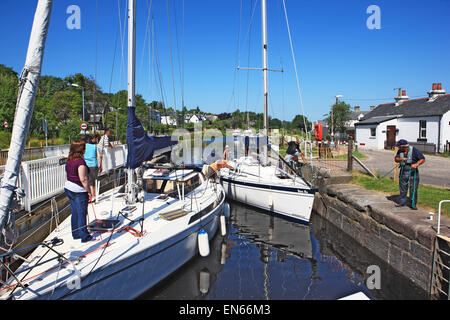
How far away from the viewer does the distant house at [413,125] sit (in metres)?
20.7

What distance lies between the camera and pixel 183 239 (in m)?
6.68

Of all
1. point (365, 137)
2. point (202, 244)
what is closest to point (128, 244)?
point (202, 244)

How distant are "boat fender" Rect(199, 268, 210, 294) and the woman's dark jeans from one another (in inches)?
110

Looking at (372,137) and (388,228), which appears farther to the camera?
(372,137)

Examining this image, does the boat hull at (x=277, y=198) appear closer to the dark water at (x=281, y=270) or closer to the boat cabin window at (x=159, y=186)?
the dark water at (x=281, y=270)

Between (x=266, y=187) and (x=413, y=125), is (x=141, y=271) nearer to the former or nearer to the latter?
(x=266, y=187)

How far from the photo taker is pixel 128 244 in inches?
213

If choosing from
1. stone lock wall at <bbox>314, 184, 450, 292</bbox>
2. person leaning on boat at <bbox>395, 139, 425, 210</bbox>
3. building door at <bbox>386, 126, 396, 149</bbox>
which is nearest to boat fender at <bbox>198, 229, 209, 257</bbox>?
stone lock wall at <bbox>314, 184, 450, 292</bbox>

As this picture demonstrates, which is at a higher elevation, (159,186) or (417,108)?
(417,108)

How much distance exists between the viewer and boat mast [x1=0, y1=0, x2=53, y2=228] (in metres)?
3.84

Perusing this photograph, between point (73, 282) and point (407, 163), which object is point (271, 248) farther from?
point (73, 282)

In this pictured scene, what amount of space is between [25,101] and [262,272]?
6.30 metres

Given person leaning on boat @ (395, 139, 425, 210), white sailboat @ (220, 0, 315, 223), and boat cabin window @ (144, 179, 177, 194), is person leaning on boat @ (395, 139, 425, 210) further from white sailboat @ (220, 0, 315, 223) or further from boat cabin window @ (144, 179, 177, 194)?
boat cabin window @ (144, 179, 177, 194)
